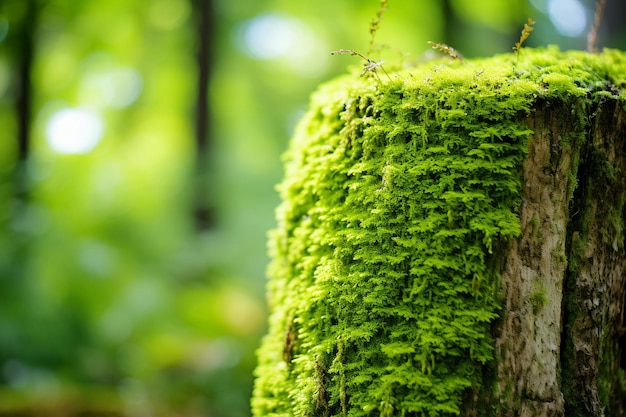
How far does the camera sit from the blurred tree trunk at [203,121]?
9.66 m

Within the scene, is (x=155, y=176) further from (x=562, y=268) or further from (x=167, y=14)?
(x=562, y=268)

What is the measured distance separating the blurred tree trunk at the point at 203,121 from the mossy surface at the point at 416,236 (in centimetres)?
785

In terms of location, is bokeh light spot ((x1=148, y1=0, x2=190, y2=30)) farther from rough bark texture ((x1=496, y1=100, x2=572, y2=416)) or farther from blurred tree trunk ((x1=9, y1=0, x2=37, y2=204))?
rough bark texture ((x1=496, y1=100, x2=572, y2=416))

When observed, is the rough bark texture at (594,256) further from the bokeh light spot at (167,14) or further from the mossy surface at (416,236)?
the bokeh light spot at (167,14)

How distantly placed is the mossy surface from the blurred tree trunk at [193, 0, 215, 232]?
7.85m

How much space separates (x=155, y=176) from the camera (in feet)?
41.4

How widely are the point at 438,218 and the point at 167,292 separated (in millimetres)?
7868

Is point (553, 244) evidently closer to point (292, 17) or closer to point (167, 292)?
point (167, 292)

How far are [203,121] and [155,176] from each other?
3.29 meters

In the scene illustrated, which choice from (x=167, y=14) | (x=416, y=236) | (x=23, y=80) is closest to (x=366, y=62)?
(x=416, y=236)

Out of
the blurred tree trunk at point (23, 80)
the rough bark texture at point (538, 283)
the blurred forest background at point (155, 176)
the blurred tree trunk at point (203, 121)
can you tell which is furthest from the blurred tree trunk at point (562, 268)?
the blurred tree trunk at point (23, 80)

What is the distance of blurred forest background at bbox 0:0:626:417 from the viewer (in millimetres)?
6707

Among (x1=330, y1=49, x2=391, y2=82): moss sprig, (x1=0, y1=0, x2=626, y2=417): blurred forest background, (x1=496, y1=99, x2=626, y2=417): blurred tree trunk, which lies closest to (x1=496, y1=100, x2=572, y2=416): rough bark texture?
(x1=496, y1=99, x2=626, y2=417): blurred tree trunk

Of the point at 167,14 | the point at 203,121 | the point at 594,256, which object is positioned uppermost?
the point at 167,14
